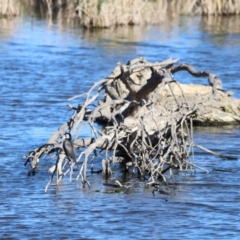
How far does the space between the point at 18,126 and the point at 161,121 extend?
375 centimetres

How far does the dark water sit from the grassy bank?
318 centimetres

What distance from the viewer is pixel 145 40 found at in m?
27.9

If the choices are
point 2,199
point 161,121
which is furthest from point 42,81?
point 2,199

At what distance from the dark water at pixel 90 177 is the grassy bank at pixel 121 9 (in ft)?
10.4

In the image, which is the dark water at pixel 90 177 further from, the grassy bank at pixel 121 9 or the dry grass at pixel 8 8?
the dry grass at pixel 8 8

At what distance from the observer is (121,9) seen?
30.3 meters

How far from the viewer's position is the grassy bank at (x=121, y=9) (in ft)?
97.9

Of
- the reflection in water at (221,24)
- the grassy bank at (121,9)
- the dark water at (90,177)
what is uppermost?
the grassy bank at (121,9)

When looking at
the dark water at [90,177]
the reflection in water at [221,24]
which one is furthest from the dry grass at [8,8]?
the reflection in water at [221,24]

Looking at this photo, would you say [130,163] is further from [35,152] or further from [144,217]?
[144,217]

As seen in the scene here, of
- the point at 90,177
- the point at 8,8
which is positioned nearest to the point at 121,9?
the point at 8,8

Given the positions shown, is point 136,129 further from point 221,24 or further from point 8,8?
point 221,24

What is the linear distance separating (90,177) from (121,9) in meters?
19.6

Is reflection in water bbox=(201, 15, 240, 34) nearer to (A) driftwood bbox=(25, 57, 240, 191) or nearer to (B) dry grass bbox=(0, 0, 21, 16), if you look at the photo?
(B) dry grass bbox=(0, 0, 21, 16)
